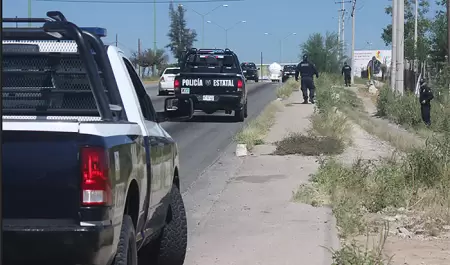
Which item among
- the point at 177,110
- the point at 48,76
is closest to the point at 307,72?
the point at 177,110

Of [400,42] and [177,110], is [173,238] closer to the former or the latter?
[177,110]

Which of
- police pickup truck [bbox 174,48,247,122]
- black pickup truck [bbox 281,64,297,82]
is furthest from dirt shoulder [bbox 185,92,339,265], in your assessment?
black pickup truck [bbox 281,64,297,82]

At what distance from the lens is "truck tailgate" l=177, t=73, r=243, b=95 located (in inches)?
946

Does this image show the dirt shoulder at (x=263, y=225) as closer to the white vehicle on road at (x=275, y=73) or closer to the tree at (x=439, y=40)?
the tree at (x=439, y=40)

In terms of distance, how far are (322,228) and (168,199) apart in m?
2.65

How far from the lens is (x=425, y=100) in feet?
74.2

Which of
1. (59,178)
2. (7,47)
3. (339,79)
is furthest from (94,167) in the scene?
(339,79)

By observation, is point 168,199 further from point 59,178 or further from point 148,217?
point 59,178

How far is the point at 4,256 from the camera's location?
3938mm

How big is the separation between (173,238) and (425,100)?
1724 centimetres

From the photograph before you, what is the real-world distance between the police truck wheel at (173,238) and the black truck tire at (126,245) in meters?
1.76

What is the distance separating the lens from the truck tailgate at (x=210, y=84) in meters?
24.0

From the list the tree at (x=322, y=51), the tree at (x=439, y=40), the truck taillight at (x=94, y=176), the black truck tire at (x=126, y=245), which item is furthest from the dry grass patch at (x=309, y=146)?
the tree at (x=322, y=51)

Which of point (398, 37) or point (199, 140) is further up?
point (398, 37)
